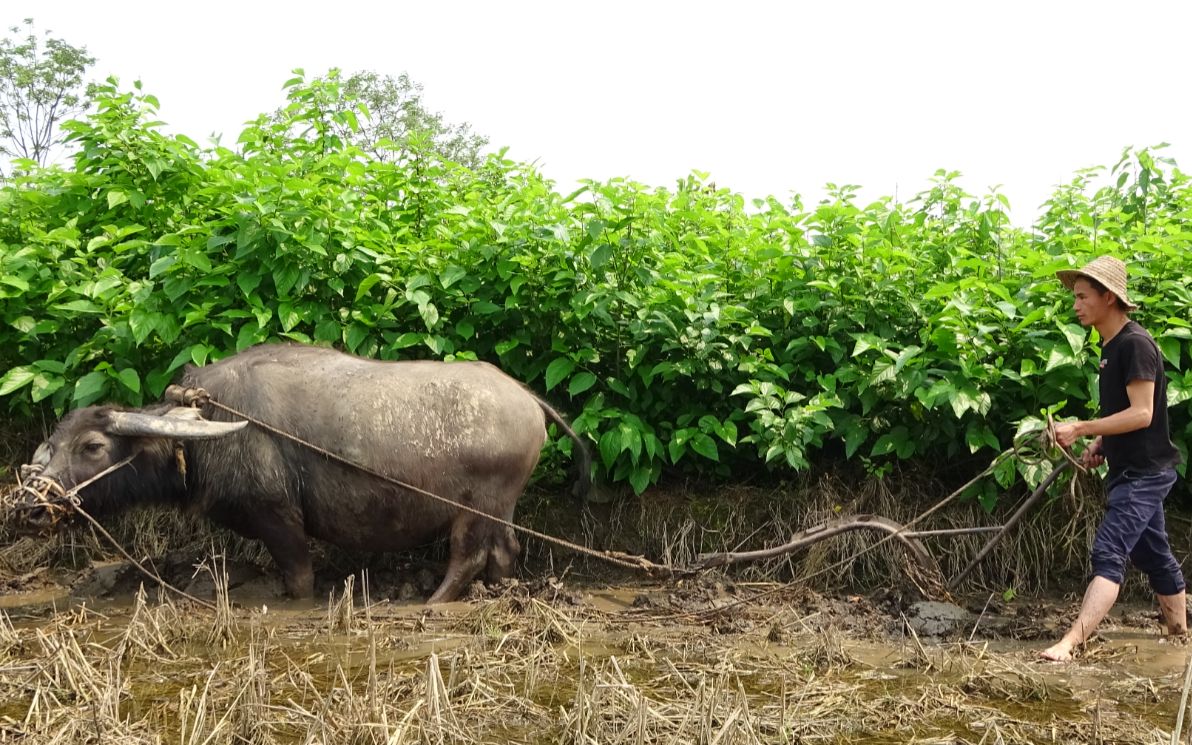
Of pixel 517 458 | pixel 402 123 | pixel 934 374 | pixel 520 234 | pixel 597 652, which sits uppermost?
pixel 402 123

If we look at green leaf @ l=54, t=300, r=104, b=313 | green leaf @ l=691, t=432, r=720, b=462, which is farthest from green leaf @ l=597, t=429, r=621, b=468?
green leaf @ l=54, t=300, r=104, b=313

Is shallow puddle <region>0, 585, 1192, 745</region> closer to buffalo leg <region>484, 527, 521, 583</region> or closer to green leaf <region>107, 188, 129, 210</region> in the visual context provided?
buffalo leg <region>484, 527, 521, 583</region>

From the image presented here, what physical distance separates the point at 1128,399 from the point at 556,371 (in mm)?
2843

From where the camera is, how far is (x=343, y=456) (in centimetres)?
516

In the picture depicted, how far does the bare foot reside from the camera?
159 inches

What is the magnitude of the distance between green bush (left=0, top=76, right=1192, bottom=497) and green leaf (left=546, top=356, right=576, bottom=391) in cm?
1

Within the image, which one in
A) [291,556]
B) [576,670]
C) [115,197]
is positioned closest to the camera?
[576,670]

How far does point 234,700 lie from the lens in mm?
3109

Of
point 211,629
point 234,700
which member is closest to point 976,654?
point 234,700

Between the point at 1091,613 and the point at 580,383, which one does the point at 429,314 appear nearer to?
the point at 580,383

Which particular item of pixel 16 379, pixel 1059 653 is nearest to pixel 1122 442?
pixel 1059 653

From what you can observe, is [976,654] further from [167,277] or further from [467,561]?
[167,277]

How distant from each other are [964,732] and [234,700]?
2.28 meters

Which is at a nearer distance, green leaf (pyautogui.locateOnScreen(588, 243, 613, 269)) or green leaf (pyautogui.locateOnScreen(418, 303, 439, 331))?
green leaf (pyautogui.locateOnScreen(588, 243, 613, 269))
